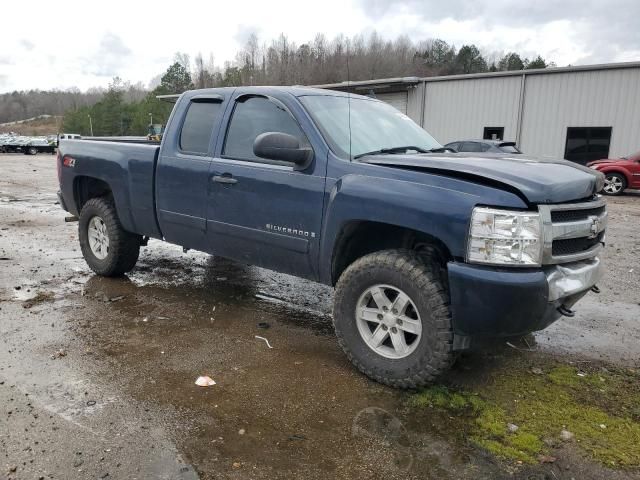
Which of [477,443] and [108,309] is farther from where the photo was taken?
[108,309]

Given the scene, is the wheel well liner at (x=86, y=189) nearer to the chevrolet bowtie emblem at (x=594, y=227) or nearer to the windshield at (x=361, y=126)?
the windshield at (x=361, y=126)

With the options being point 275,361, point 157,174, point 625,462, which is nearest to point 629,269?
point 625,462

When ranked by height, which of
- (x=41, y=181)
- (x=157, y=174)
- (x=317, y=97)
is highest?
(x=317, y=97)

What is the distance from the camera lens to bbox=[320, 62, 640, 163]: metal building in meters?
19.8

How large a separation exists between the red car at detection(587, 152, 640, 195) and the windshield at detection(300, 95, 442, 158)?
1396 cm

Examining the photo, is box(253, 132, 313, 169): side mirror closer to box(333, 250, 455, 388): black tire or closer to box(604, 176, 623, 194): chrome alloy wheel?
box(333, 250, 455, 388): black tire

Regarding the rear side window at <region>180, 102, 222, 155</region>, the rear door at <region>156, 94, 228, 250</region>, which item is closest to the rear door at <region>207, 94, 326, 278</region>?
the rear door at <region>156, 94, 228, 250</region>

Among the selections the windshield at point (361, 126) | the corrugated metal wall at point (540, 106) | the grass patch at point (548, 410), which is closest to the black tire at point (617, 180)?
the corrugated metal wall at point (540, 106)

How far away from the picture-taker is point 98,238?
19.7 ft

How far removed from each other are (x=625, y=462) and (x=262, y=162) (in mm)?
3134

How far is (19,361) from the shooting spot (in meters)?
3.88

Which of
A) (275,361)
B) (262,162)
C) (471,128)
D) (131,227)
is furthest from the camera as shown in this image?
(471,128)

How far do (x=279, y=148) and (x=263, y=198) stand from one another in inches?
21.7

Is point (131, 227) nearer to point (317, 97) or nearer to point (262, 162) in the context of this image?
point (262, 162)
